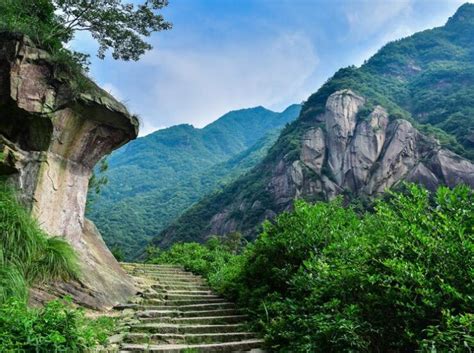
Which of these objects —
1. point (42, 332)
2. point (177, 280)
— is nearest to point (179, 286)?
point (177, 280)

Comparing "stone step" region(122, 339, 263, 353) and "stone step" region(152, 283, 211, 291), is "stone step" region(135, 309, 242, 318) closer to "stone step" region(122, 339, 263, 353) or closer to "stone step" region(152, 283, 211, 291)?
"stone step" region(122, 339, 263, 353)

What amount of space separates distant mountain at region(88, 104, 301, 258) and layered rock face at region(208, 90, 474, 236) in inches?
420

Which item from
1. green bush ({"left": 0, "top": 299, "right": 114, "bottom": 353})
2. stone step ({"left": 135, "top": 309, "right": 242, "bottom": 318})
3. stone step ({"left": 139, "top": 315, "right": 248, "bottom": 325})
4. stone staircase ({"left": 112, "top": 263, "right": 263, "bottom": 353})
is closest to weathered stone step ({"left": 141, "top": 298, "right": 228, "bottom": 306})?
stone staircase ({"left": 112, "top": 263, "right": 263, "bottom": 353})

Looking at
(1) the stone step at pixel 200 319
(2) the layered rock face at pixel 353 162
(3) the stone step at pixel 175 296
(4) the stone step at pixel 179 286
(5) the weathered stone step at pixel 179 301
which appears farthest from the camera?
(2) the layered rock face at pixel 353 162

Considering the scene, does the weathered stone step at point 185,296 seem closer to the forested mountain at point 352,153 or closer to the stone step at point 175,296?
the stone step at point 175,296

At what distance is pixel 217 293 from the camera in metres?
8.51

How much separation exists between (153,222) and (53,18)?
1570 inches

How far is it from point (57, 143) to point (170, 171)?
63.5 m

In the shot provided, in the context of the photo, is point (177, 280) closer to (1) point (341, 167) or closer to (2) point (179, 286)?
(2) point (179, 286)

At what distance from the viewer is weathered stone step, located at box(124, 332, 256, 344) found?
5023mm

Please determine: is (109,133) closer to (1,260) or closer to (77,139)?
(77,139)

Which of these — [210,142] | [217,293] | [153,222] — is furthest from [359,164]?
[210,142]

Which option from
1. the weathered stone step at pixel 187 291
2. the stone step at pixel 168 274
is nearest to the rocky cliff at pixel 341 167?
the stone step at pixel 168 274

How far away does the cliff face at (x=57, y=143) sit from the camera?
6875mm
